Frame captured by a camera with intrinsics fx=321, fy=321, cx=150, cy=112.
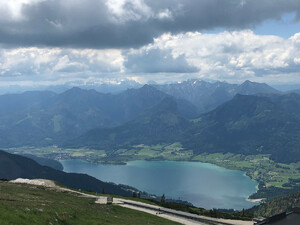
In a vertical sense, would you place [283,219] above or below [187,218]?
above

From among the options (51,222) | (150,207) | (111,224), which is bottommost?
(150,207)

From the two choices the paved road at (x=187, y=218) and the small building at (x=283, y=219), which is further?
the paved road at (x=187, y=218)

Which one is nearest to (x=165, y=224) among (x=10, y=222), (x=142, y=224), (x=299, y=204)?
(x=142, y=224)

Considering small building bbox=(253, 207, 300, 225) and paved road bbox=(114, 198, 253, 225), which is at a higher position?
small building bbox=(253, 207, 300, 225)

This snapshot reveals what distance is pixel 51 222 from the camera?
34969 millimetres

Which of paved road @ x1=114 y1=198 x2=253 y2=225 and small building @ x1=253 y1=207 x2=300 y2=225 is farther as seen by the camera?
paved road @ x1=114 y1=198 x2=253 y2=225

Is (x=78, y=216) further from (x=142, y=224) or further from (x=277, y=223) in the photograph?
(x=277, y=223)

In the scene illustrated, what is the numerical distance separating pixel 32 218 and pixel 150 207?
7094 cm

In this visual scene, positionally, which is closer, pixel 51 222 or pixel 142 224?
pixel 51 222

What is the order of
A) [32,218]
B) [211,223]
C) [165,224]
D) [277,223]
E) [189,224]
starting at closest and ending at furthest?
Result: 1. [32,218]
2. [277,223]
3. [165,224]
4. [189,224]
5. [211,223]

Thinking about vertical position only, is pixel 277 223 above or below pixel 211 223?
above

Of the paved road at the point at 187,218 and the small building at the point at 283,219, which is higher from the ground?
the small building at the point at 283,219

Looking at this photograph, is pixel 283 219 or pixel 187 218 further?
pixel 187 218

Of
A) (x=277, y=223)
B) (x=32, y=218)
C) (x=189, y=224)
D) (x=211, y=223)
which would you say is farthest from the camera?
(x=211, y=223)
